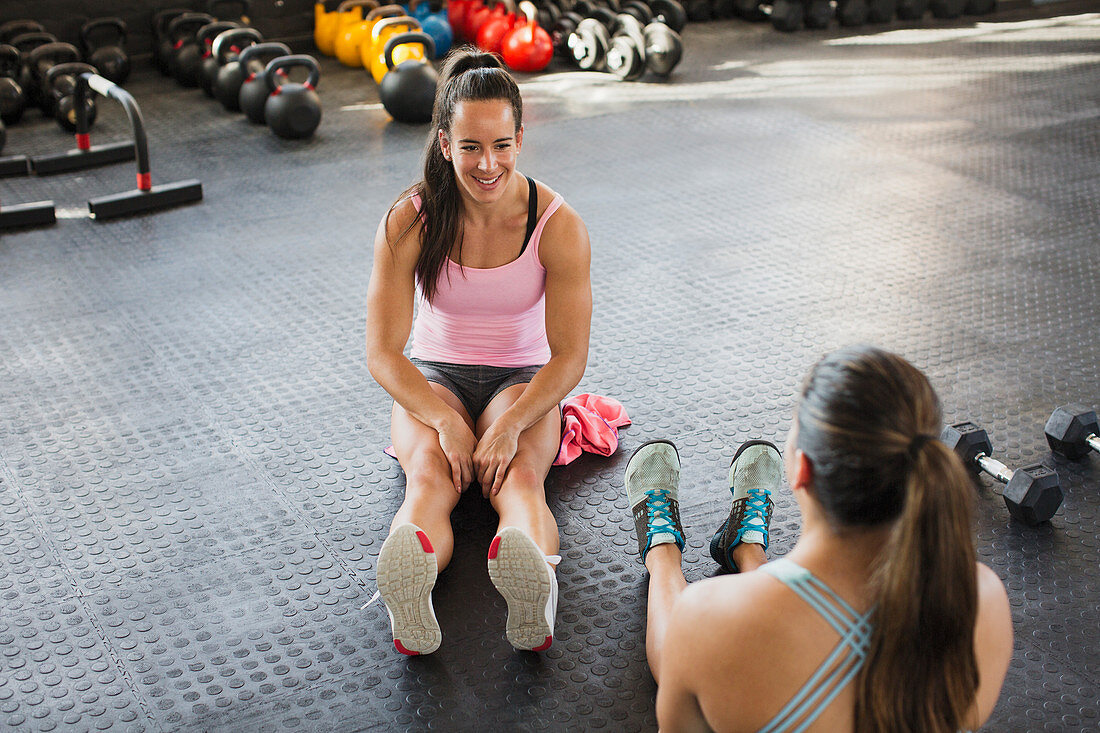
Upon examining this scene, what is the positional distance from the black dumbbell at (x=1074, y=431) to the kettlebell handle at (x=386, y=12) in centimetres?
484

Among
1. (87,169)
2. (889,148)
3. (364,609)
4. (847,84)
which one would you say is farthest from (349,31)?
(364,609)

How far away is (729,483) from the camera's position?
2.27 metres

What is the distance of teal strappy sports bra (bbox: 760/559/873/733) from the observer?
41.8 inches

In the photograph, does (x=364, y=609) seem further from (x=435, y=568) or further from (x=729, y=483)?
(x=729, y=483)

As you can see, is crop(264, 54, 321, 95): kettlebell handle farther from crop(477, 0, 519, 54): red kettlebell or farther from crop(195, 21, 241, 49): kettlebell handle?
crop(477, 0, 519, 54): red kettlebell

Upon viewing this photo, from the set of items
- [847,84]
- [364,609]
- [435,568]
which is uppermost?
[847,84]

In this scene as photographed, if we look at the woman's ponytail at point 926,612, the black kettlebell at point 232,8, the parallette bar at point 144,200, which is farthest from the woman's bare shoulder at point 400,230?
the black kettlebell at point 232,8

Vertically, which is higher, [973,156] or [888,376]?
[888,376]

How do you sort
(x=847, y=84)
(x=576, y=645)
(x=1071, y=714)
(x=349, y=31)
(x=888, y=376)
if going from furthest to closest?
(x=349, y=31), (x=847, y=84), (x=576, y=645), (x=1071, y=714), (x=888, y=376)

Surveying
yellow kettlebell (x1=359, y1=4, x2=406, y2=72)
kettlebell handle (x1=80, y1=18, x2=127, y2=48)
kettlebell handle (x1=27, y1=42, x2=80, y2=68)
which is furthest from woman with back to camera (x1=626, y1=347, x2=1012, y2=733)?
kettlebell handle (x1=80, y1=18, x2=127, y2=48)

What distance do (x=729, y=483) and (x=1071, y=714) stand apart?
2.75 feet

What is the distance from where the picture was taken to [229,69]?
5.20 metres

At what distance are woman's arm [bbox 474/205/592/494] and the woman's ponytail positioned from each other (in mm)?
1063

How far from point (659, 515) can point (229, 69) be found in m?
4.22
